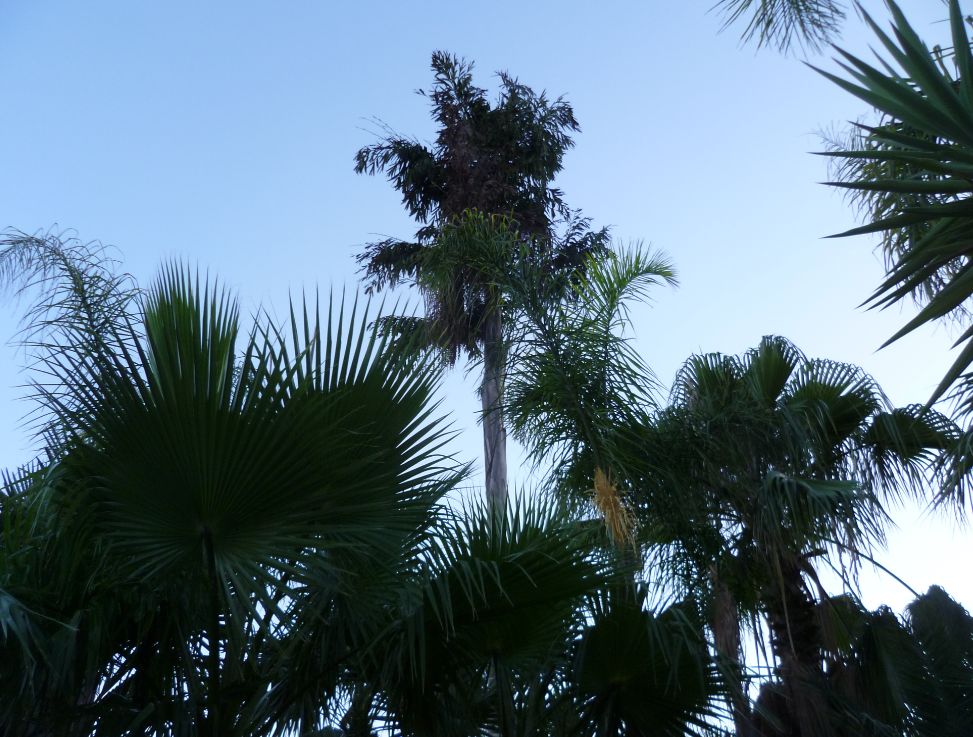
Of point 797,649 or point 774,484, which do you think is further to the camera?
point 797,649

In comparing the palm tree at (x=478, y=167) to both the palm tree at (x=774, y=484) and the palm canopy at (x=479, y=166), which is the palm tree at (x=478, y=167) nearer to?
the palm canopy at (x=479, y=166)

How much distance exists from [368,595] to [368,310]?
123cm

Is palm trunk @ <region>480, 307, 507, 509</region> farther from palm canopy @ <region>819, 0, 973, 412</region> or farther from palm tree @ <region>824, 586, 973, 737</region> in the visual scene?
palm canopy @ <region>819, 0, 973, 412</region>

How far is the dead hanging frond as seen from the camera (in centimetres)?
586

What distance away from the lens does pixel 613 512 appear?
5957mm

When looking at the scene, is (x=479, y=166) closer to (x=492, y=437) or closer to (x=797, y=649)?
(x=492, y=437)

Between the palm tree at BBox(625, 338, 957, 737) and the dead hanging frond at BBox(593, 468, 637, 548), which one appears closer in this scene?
the dead hanging frond at BBox(593, 468, 637, 548)

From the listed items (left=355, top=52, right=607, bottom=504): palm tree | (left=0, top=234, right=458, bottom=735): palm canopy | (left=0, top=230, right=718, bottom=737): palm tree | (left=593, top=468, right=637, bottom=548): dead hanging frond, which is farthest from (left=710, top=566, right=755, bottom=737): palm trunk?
(left=355, top=52, right=607, bottom=504): palm tree

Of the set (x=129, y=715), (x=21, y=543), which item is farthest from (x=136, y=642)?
(x=21, y=543)

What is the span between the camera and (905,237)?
18.0 feet

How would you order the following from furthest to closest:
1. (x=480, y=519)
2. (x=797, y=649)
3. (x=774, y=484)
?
1. (x=797, y=649)
2. (x=774, y=484)
3. (x=480, y=519)

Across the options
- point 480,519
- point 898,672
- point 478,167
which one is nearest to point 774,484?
point 898,672

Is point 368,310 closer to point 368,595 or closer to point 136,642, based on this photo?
point 368,595

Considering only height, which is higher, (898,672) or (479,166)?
(479,166)
